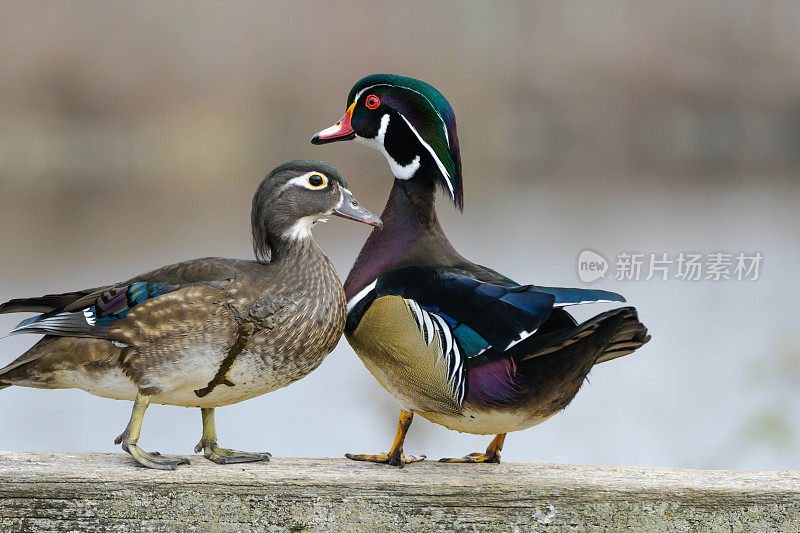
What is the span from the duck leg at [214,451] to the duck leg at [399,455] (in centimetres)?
14

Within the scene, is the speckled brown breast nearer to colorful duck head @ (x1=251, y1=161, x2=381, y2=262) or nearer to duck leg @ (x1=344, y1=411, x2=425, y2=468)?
colorful duck head @ (x1=251, y1=161, x2=381, y2=262)

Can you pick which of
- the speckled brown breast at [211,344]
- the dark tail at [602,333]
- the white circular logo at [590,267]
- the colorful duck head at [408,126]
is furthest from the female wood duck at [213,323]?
the white circular logo at [590,267]

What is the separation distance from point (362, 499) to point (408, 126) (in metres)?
0.49

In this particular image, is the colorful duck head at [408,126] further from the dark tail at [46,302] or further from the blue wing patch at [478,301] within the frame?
the dark tail at [46,302]

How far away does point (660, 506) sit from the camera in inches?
45.8

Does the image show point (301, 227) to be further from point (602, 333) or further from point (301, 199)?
point (602, 333)

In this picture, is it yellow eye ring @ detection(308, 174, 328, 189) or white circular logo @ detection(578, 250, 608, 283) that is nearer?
yellow eye ring @ detection(308, 174, 328, 189)

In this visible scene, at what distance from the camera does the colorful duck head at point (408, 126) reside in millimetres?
1201

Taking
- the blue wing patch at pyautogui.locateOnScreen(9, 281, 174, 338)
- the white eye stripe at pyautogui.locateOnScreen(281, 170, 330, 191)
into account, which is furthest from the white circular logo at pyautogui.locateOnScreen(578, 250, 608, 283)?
the blue wing patch at pyautogui.locateOnScreen(9, 281, 174, 338)

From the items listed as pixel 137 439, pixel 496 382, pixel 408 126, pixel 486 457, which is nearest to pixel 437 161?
pixel 408 126

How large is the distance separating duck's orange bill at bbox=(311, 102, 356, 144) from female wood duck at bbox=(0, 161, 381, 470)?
3.0 inches

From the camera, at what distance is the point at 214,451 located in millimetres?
1209

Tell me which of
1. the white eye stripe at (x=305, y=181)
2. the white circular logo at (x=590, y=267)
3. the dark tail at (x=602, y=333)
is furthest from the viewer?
the white circular logo at (x=590, y=267)

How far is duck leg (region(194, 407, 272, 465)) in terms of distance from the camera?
3.91 feet
